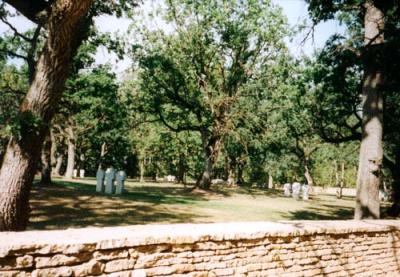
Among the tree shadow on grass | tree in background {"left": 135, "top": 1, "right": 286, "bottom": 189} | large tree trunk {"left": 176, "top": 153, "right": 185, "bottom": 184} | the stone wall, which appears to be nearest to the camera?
the stone wall

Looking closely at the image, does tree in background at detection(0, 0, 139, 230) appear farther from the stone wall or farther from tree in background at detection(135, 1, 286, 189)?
tree in background at detection(135, 1, 286, 189)

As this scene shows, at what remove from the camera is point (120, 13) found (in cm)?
1349

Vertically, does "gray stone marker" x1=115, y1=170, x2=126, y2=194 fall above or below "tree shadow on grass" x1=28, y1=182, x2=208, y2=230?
above

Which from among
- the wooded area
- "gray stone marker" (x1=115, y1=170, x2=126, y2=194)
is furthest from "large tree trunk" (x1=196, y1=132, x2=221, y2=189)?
"gray stone marker" (x1=115, y1=170, x2=126, y2=194)

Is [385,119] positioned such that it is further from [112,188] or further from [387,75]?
[112,188]

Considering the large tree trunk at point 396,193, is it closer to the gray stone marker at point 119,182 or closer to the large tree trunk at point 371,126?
the large tree trunk at point 371,126

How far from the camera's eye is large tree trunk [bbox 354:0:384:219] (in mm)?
11883

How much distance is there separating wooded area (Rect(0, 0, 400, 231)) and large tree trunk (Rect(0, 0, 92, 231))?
0.02 m

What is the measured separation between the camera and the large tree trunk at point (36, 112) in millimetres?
6715

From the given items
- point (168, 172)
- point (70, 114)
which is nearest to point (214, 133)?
point (70, 114)

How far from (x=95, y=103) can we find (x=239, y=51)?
11588 millimetres

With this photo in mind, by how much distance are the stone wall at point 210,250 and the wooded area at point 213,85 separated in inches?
132

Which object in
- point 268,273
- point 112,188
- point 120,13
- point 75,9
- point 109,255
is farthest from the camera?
point 112,188

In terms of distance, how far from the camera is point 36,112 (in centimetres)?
692
